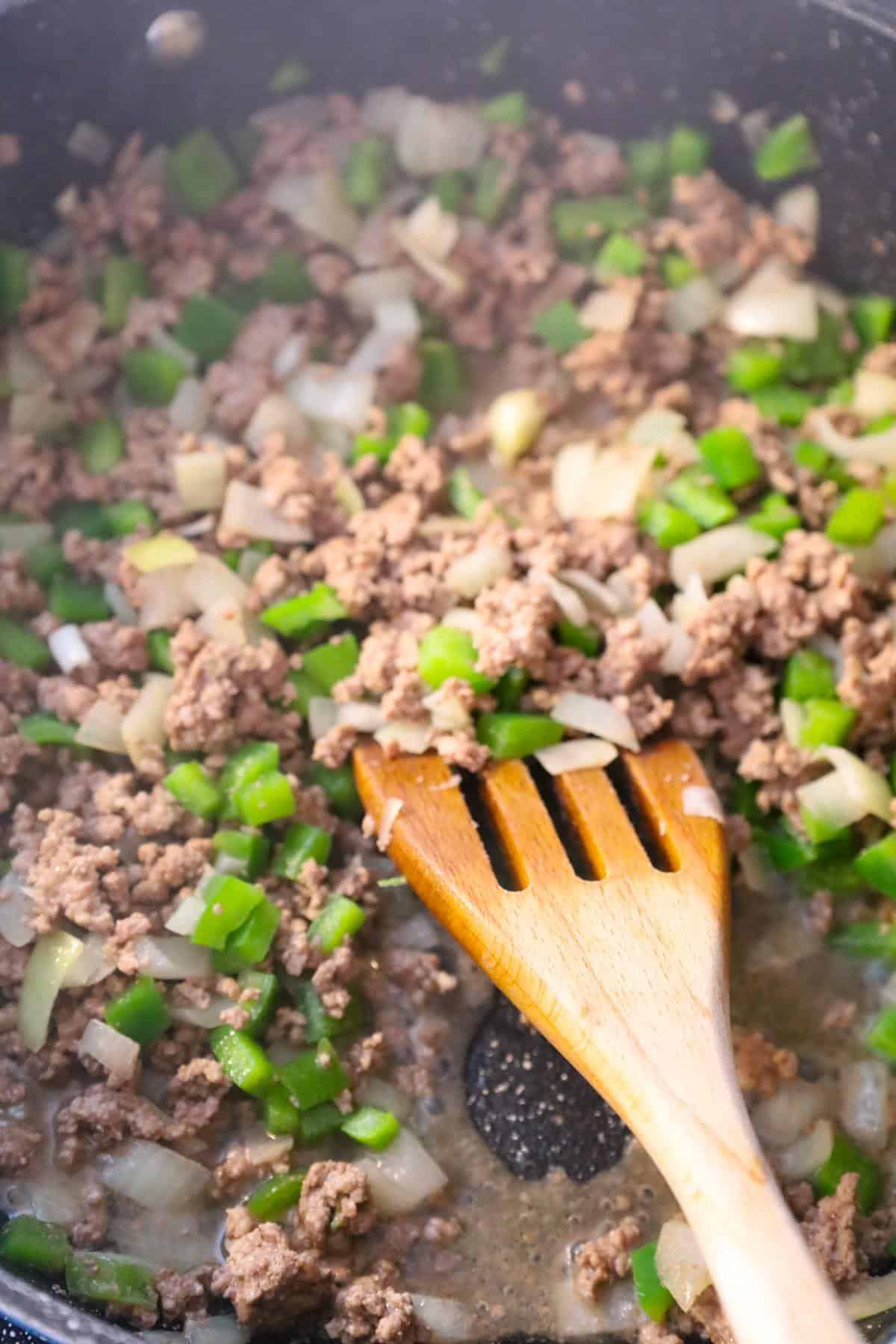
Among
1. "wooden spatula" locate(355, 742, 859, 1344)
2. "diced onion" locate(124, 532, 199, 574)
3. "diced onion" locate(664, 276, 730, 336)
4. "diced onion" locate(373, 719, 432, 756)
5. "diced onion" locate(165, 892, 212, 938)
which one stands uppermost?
"diced onion" locate(664, 276, 730, 336)

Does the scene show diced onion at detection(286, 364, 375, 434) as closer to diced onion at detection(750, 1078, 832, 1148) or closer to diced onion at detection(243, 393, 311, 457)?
diced onion at detection(243, 393, 311, 457)

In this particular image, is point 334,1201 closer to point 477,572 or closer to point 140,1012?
point 140,1012

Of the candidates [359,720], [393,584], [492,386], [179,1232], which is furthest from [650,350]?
[179,1232]

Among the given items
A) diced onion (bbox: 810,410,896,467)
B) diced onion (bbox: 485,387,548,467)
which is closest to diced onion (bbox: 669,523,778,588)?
diced onion (bbox: 810,410,896,467)

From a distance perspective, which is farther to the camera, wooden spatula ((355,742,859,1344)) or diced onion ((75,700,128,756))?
diced onion ((75,700,128,756))

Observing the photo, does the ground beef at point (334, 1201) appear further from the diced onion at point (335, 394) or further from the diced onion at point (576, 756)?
the diced onion at point (335, 394)

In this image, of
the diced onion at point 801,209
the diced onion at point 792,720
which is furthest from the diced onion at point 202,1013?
the diced onion at point 801,209

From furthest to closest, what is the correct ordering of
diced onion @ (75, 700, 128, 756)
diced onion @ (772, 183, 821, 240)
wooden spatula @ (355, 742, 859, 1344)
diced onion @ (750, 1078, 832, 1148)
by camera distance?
diced onion @ (772, 183, 821, 240), diced onion @ (75, 700, 128, 756), diced onion @ (750, 1078, 832, 1148), wooden spatula @ (355, 742, 859, 1344)

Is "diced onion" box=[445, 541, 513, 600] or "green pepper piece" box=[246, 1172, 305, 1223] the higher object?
"diced onion" box=[445, 541, 513, 600]
